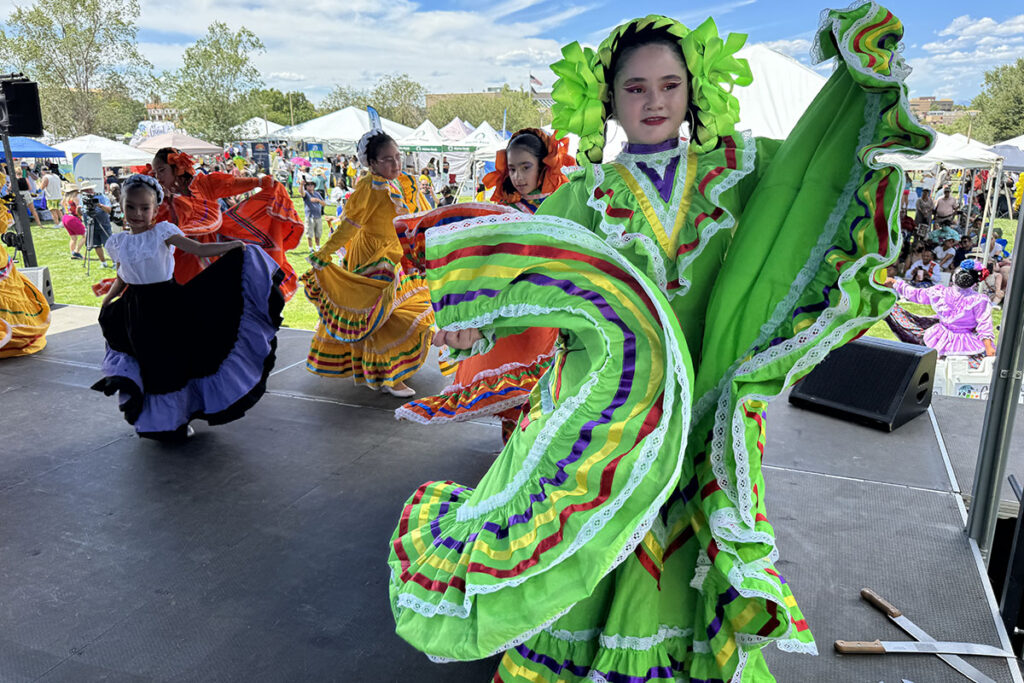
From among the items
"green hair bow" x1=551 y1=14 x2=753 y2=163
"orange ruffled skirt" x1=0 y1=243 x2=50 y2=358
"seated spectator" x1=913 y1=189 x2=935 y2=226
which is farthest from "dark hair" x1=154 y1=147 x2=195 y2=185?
"seated spectator" x1=913 y1=189 x2=935 y2=226

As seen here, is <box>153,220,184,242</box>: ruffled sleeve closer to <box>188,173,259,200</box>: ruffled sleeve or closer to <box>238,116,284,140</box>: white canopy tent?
<box>188,173,259,200</box>: ruffled sleeve

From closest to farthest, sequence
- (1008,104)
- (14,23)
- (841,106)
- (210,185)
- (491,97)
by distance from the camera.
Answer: (841,106)
(210,185)
(14,23)
(1008,104)
(491,97)

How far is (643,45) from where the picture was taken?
5.51 feet

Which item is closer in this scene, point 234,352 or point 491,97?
point 234,352

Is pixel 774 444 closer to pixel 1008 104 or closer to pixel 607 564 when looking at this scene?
pixel 607 564

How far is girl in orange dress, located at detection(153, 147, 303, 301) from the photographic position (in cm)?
443

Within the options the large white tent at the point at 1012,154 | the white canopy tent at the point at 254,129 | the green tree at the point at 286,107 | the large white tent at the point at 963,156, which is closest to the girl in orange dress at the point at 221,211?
the large white tent at the point at 963,156

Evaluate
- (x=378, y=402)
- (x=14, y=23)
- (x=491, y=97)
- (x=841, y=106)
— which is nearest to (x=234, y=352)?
(x=378, y=402)

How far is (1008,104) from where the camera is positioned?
30438 mm

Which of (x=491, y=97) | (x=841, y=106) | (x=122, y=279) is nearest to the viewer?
(x=841, y=106)

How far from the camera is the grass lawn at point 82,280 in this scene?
27.7 ft

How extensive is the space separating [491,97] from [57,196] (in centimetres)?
3911

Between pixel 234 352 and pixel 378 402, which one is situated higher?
pixel 234 352

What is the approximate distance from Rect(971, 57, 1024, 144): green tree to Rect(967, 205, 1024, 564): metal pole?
110ft
